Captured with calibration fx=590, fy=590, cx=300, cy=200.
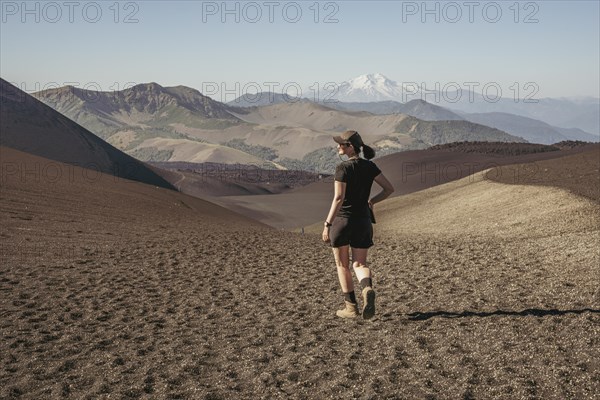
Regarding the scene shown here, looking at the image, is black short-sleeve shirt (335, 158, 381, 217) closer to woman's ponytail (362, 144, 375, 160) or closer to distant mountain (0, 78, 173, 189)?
woman's ponytail (362, 144, 375, 160)

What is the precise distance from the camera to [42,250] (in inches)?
500

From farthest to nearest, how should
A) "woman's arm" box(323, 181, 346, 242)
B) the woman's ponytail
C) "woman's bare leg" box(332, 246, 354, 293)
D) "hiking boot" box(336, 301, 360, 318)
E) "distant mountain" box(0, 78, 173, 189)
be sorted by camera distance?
"distant mountain" box(0, 78, 173, 189) < "hiking boot" box(336, 301, 360, 318) < "woman's bare leg" box(332, 246, 354, 293) < the woman's ponytail < "woman's arm" box(323, 181, 346, 242)

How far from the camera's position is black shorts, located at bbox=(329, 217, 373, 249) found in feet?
23.5

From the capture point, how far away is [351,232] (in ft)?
23.5

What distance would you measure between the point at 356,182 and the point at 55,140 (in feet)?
238

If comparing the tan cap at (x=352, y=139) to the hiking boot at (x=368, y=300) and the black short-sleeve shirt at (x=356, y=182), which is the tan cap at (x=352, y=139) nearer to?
the black short-sleeve shirt at (x=356, y=182)

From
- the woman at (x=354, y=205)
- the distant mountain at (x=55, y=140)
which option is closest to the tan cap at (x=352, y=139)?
the woman at (x=354, y=205)

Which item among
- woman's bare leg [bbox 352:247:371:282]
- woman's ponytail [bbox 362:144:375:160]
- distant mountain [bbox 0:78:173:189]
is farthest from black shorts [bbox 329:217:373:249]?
distant mountain [bbox 0:78:173:189]

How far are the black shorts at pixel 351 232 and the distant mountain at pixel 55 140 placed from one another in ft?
207

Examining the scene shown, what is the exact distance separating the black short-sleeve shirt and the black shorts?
74 mm

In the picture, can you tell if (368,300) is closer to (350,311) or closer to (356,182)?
(350,311)

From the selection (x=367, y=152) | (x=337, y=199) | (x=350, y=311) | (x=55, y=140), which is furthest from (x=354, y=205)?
(x=55, y=140)

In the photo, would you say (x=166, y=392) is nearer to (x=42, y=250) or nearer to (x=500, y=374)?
(x=500, y=374)

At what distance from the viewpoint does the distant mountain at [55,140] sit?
2704 inches
